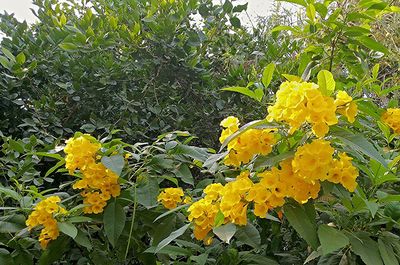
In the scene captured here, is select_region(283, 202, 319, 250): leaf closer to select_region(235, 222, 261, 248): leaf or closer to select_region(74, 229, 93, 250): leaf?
select_region(235, 222, 261, 248): leaf

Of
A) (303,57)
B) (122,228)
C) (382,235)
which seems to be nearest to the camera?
(382,235)

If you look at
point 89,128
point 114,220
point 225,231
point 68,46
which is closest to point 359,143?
point 225,231

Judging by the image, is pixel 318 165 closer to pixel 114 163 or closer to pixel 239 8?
pixel 114 163

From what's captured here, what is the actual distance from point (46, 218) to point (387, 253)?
35.5 inches

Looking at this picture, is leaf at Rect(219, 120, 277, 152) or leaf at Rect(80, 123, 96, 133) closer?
leaf at Rect(219, 120, 277, 152)

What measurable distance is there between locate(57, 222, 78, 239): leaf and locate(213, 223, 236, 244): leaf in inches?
15.8

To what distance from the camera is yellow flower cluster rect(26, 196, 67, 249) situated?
1.42 m

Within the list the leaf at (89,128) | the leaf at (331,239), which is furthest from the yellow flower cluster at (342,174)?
the leaf at (89,128)

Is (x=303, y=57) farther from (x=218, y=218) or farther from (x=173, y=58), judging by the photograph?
(x=173, y=58)

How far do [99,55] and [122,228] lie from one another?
4.85ft

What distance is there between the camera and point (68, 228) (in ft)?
4.51

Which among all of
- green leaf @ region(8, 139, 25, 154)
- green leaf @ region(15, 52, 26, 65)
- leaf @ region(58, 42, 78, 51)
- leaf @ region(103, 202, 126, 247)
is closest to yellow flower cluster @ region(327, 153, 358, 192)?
leaf @ region(103, 202, 126, 247)

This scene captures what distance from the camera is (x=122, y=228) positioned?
1.40m

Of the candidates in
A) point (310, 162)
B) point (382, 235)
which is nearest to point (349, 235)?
point (382, 235)
